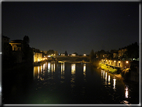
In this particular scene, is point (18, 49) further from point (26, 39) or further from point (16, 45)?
point (26, 39)

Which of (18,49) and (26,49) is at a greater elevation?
(18,49)

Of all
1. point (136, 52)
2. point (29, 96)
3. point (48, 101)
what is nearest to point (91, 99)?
point (48, 101)

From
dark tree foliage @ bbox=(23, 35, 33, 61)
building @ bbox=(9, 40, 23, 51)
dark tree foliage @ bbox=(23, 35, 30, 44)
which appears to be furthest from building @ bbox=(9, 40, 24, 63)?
dark tree foliage @ bbox=(23, 35, 30, 44)

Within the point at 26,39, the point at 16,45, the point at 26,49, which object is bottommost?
the point at 26,49

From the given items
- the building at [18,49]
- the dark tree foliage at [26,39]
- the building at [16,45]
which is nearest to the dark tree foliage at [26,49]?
the dark tree foliage at [26,39]

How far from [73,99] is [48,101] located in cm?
260

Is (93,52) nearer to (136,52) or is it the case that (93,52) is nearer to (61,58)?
(61,58)

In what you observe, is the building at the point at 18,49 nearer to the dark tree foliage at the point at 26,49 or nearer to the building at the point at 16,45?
the building at the point at 16,45

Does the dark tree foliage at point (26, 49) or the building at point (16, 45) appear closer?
the dark tree foliage at point (26, 49)

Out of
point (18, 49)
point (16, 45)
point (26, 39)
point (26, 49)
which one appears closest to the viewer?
→ point (26, 49)

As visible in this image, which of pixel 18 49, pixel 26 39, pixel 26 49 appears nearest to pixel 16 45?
pixel 18 49

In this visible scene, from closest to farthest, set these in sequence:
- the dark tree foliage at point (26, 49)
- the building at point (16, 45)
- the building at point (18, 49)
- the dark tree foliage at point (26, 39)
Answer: the building at point (18, 49), the dark tree foliage at point (26, 49), the dark tree foliage at point (26, 39), the building at point (16, 45)

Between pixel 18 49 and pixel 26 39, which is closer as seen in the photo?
pixel 26 39

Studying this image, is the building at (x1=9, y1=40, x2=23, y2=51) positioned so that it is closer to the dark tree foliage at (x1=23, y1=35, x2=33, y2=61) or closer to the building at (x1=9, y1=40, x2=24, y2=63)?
the building at (x1=9, y1=40, x2=24, y2=63)
